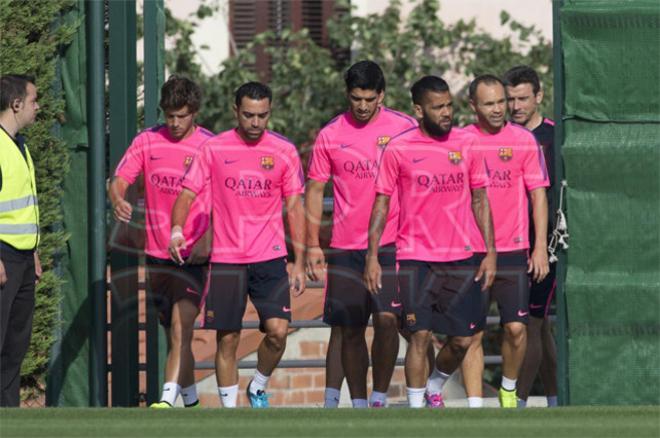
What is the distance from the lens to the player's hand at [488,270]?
9.62 m

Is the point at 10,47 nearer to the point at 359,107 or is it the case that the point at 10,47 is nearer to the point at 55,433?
the point at 359,107

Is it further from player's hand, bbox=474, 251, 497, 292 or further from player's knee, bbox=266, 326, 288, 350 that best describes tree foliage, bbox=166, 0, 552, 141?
player's hand, bbox=474, 251, 497, 292

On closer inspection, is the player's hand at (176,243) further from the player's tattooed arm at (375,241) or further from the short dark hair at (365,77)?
the short dark hair at (365,77)

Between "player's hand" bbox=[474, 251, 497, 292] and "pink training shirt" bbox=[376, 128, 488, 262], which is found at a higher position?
"pink training shirt" bbox=[376, 128, 488, 262]

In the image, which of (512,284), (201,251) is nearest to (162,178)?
(201,251)

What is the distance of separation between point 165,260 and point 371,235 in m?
1.34

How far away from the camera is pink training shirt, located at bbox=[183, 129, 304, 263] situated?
32.2ft

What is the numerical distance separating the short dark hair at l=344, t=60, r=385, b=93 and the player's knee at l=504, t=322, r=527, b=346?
1589 mm

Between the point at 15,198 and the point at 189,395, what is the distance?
191 cm

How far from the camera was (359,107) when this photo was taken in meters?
10.0

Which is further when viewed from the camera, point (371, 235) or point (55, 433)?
point (371, 235)

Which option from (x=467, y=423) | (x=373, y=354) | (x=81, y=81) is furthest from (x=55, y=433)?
(x=81, y=81)

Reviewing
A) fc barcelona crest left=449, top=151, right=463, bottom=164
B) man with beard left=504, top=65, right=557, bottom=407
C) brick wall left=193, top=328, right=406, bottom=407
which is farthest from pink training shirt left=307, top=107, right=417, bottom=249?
brick wall left=193, top=328, right=406, bottom=407

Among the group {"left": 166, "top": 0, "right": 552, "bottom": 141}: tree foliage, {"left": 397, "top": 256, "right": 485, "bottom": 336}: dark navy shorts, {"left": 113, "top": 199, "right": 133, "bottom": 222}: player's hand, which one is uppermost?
{"left": 166, "top": 0, "right": 552, "bottom": 141}: tree foliage
